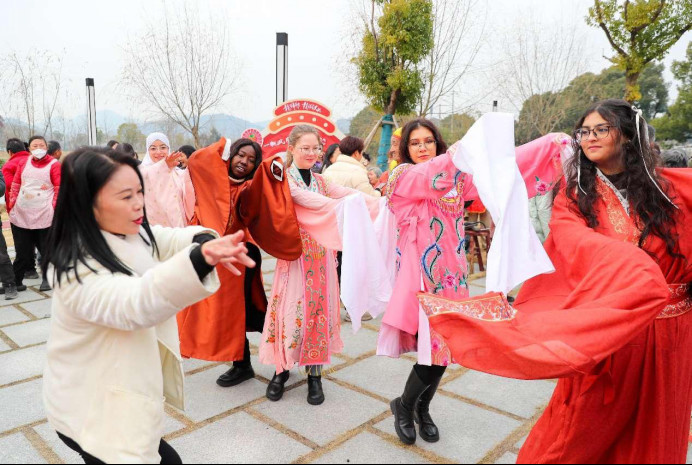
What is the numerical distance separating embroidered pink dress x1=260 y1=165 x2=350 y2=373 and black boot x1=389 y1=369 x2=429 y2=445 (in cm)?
70

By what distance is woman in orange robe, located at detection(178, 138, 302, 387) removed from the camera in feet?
9.80

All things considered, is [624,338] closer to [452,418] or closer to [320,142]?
[452,418]

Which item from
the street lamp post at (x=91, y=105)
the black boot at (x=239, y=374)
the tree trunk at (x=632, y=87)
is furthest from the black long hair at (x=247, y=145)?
the tree trunk at (x=632, y=87)

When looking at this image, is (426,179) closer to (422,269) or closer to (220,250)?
(422,269)

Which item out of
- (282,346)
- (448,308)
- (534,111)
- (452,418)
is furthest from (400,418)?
(534,111)

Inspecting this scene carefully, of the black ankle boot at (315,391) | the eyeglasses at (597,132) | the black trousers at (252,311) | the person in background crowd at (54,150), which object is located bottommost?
the black ankle boot at (315,391)

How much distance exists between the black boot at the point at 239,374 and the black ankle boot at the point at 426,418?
1250mm

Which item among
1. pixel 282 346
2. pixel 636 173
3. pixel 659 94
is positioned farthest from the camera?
pixel 659 94

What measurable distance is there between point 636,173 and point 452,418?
1633 millimetres

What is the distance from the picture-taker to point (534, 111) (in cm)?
1659

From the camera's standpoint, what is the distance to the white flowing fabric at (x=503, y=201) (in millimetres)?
1839

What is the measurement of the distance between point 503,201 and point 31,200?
18.4 feet

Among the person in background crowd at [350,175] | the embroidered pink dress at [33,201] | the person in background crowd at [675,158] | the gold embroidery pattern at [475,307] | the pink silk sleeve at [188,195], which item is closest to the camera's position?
the gold embroidery pattern at [475,307]

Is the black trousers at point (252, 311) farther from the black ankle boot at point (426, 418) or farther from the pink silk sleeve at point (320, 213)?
the black ankle boot at point (426, 418)
